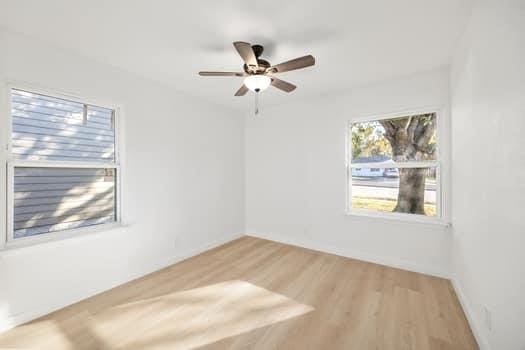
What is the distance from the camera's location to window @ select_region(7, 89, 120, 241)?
1.97m

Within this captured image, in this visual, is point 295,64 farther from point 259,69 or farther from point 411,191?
point 411,191

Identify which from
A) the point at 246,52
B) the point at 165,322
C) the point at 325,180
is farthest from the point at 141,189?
the point at 325,180

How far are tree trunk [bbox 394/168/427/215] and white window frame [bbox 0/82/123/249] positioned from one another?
364 cm

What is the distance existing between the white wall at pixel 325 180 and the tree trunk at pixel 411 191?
0.73ft

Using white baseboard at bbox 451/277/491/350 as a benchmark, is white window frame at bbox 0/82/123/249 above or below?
above

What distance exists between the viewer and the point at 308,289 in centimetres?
242

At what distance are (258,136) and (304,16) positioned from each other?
2.61 metres

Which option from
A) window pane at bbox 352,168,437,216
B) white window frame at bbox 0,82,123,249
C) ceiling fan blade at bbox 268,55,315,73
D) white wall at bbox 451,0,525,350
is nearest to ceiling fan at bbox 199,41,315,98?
ceiling fan blade at bbox 268,55,315,73

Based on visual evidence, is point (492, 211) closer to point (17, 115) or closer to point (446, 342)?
point (446, 342)

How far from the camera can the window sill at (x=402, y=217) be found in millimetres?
2642

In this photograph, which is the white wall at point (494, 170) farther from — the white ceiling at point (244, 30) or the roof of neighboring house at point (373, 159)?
the roof of neighboring house at point (373, 159)

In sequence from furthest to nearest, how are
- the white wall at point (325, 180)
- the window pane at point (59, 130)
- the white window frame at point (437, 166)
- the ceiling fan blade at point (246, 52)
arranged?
the white wall at point (325, 180)
the white window frame at point (437, 166)
the window pane at point (59, 130)
the ceiling fan blade at point (246, 52)

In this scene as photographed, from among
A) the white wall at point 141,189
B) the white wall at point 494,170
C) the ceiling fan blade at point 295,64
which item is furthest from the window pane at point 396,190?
the white wall at point 141,189

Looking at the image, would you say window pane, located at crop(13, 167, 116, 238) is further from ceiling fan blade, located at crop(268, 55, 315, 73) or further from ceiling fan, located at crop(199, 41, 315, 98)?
ceiling fan blade, located at crop(268, 55, 315, 73)
